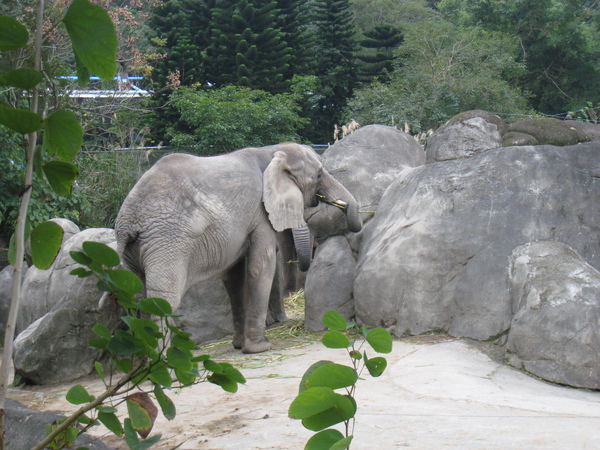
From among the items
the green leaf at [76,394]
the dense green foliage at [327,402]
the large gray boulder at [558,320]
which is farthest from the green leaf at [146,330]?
the large gray boulder at [558,320]

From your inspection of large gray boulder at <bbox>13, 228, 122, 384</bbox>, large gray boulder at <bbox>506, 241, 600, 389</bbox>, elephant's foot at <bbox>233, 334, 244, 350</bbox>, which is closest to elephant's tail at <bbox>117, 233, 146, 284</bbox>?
large gray boulder at <bbox>13, 228, 122, 384</bbox>

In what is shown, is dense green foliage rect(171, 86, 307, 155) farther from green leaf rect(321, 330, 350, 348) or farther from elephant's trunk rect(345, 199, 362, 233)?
green leaf rect(321, 330, 350, 348)

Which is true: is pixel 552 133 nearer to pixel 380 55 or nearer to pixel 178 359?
pixel 178 359

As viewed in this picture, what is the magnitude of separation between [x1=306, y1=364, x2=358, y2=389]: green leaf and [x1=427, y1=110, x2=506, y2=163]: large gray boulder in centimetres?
540

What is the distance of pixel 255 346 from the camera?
6016 millimetres

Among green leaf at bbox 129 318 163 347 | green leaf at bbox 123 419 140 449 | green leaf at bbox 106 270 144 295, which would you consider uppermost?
green leaf at bbox 106 270 144 295

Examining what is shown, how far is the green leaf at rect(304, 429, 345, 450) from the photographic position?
4.00 ft

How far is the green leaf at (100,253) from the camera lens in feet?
3.68

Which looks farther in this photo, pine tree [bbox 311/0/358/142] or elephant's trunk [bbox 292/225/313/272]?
pine tree [bbox 311/0/358/142]

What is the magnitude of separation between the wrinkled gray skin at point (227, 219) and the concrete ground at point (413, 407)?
760mm

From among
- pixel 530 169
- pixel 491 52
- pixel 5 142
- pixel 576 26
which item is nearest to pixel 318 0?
pixel 491 52

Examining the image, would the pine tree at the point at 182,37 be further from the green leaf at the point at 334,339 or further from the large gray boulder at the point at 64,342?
the green leaf at the point at 334,339

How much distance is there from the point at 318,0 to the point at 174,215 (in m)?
22.3

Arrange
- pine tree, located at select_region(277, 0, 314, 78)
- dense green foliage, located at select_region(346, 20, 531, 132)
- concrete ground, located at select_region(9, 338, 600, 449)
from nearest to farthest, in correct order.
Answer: concrete ground, located at select_region(9, 338, 600, 449), dense green foliage, located at select_region(346, 20, 531, 132), pine tree, located at select_region(277, 0, 314, 78)
